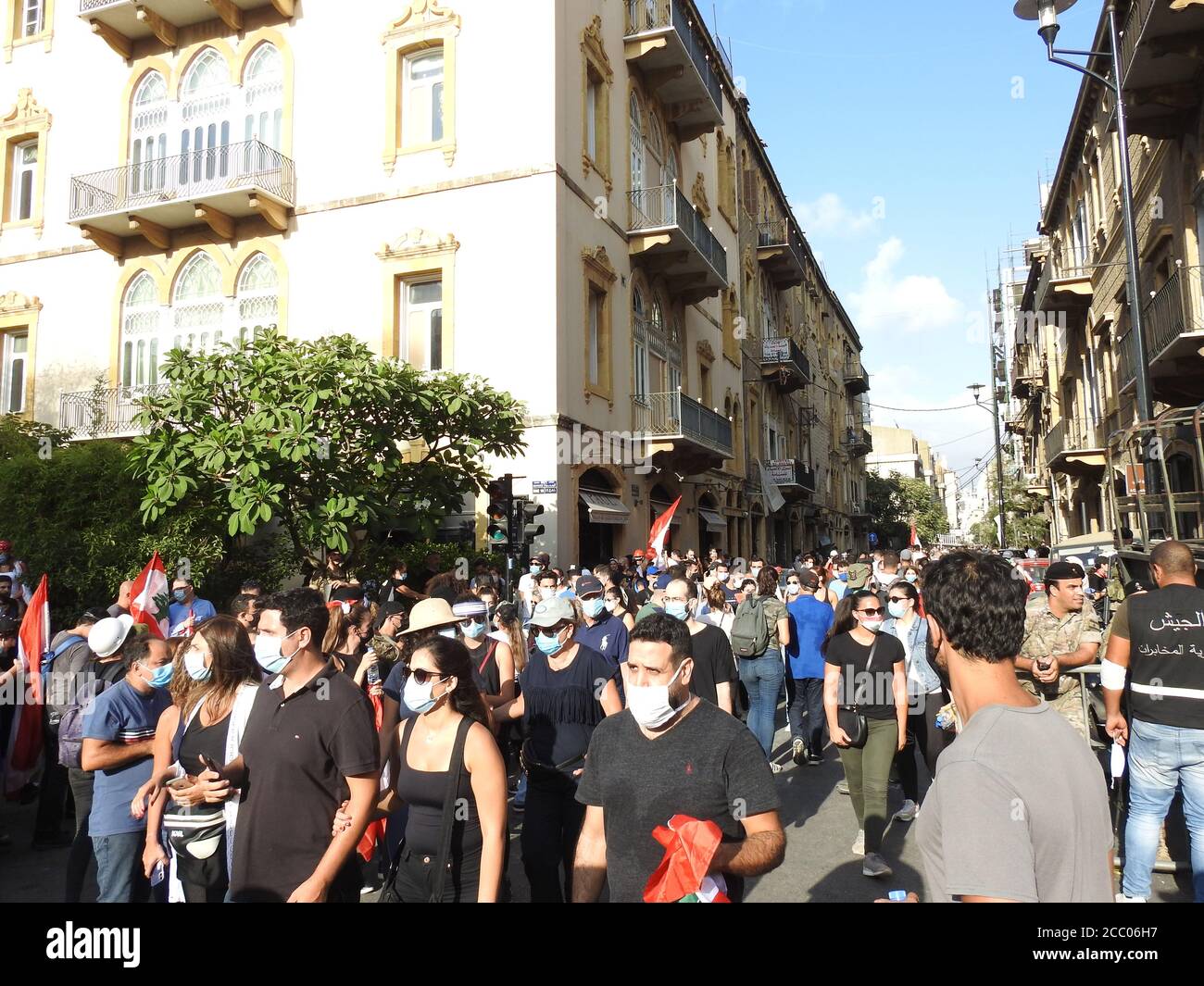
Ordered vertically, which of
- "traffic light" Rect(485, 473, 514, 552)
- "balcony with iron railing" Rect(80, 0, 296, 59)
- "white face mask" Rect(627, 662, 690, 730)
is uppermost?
"balcony with iron railing" Rect(80, 0, 296, 59)

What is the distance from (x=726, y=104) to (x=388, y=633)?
29343 millimetres

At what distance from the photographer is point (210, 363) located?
43.6ft

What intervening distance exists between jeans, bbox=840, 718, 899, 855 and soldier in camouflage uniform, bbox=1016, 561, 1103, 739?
0.94 metres

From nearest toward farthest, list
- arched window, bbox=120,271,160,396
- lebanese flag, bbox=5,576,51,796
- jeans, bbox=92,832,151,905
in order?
jeans, bbox=92,832,151,905 → lebanese flag, bbox=5,576,51,796 → arched window, bbox=120,271,160,396

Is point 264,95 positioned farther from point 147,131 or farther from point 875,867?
point 875,867

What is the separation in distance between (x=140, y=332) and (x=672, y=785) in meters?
21.9

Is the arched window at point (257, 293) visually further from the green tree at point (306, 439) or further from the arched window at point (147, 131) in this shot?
the green tree at point (306, 439)

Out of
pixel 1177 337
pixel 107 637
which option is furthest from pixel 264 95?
pixel 1177 337

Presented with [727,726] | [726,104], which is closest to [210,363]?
[727,726]

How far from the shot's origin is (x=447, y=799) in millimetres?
3430

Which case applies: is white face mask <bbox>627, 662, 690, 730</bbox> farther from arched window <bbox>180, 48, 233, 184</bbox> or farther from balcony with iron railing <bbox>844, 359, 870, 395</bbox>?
balcony with iron railing <bbox>844, 359, 870, 395</bbox>

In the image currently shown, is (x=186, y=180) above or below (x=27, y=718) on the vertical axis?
above

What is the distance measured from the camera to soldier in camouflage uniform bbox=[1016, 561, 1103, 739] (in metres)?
5.64

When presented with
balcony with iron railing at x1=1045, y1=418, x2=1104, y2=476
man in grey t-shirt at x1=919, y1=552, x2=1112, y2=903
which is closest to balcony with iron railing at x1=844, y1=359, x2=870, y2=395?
balcony with iron railing at x1=1045, y1=418, x2=1104, y2=476
